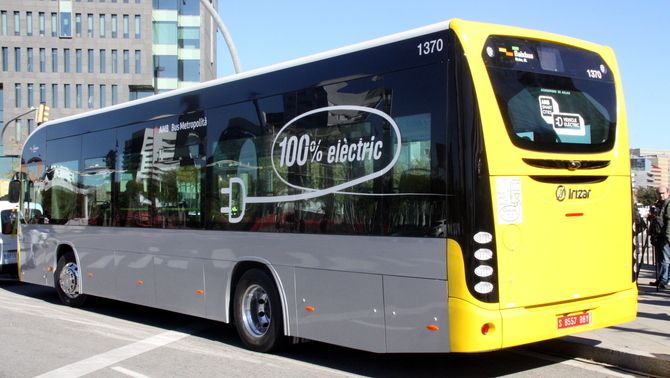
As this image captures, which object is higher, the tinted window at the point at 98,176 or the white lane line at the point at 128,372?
the tinted window at the point at 98,176

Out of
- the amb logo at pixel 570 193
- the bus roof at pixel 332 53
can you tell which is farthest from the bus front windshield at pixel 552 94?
the bus roof at pixel 332 53

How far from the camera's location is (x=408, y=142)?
19.7 ft

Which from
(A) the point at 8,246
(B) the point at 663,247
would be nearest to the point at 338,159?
(B) the point at 663,247

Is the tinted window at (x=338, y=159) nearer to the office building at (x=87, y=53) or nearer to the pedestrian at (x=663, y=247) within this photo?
the pedestrian at (x=663, y=247)

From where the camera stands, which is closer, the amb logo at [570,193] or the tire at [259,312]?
the amb logo at [570,193]

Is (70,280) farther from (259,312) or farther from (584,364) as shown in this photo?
(584,364)

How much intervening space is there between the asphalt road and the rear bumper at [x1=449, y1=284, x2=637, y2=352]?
797 mm

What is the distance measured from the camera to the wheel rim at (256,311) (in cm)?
776

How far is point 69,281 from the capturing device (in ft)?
37.6

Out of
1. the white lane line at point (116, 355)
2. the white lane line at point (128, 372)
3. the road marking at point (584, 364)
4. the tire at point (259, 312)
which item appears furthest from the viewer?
the tire at point (259, 312)

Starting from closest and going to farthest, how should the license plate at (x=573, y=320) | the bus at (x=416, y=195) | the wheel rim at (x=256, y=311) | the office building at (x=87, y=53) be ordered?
the bus at (x=416, y=195), the license plate at (x=573, y=320), the wheel rim at (x=256, y=311), the office building at (x=87, y=53)

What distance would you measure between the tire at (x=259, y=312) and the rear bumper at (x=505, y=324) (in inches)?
98.7

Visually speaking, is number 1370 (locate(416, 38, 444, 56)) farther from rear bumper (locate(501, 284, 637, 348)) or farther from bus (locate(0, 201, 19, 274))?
bus (locate(0, 201, 19, 274))

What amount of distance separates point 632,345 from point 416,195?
10.0 ft
